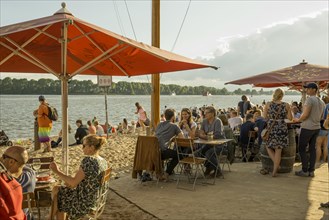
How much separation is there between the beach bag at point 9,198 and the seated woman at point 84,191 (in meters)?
1.23

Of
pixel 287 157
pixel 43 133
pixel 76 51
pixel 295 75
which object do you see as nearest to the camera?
pixel 76 51

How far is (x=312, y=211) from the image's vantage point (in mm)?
4680

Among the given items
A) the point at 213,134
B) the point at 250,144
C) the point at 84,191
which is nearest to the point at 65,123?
the point at 84,191

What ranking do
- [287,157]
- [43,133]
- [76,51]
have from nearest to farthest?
[76,51] → [287,157] → [43,133]

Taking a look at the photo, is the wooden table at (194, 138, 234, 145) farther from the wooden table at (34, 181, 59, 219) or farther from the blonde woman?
the wooden table at (34, 181, 59, 219)

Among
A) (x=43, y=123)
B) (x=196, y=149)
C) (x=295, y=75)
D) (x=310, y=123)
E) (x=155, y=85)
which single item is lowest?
(x=196, y=149)

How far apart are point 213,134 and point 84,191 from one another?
367 cm

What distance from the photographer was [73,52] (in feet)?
19.3

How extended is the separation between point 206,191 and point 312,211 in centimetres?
171

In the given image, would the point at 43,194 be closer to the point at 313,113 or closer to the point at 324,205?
the point at 324,205

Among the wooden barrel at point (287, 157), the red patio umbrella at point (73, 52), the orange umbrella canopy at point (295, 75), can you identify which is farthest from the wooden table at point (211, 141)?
the orange umbrella canopy at point (295, 75)

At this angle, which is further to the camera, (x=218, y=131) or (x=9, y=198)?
(x=218, y=131)

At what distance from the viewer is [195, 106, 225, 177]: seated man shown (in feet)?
21.7

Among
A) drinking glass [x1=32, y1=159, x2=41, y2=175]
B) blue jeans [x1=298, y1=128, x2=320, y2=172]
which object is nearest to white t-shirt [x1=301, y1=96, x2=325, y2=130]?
blue jeans [x1=298, y1=128, x2=320, y2=172]
